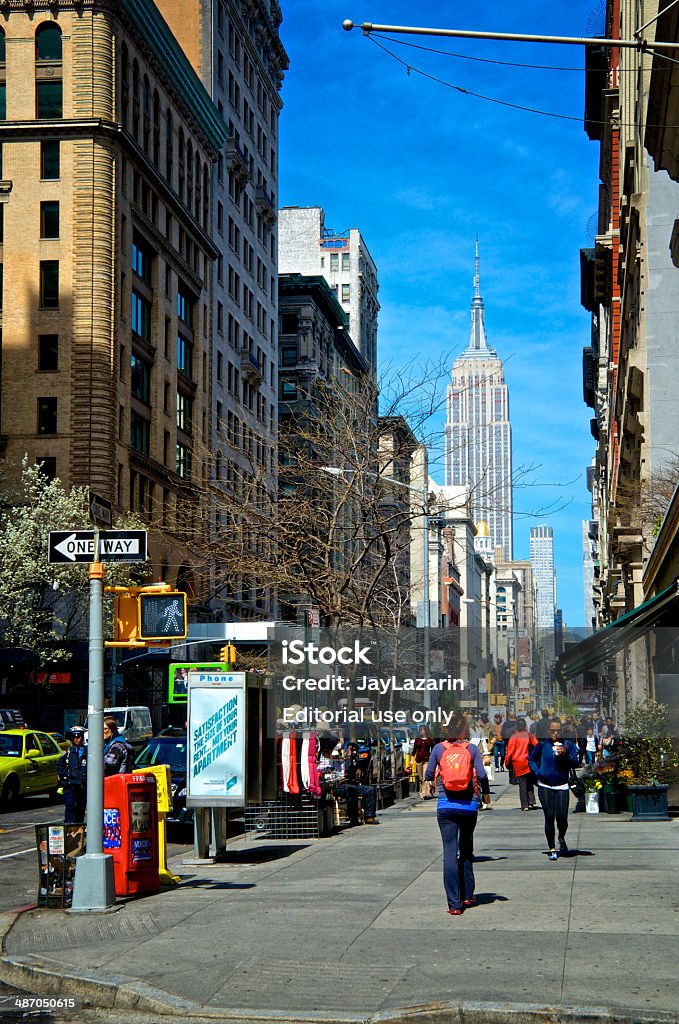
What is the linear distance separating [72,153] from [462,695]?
38.2 meters

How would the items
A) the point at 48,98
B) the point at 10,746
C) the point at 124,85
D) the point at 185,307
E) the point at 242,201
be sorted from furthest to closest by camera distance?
the point at 242,201
the point at 185,307
the point at 124,85
the point at 48,98
the point at 10,746

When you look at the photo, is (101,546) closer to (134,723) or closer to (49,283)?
(134,723)

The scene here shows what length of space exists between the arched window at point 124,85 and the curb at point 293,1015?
173 ft

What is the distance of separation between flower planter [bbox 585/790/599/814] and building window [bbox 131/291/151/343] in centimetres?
4000

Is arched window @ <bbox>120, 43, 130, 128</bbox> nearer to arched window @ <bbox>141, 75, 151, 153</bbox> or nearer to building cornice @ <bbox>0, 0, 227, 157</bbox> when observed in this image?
building cornice @ <bbox>0, 0, 227, 157</bbox>

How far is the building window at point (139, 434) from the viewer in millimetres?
59062

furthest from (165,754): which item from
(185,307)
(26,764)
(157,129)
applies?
(185,307)

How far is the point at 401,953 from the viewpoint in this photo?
10.3 meters

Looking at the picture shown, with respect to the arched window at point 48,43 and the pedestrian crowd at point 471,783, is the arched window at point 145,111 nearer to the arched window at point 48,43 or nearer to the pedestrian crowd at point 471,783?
the arched window at point 48,43

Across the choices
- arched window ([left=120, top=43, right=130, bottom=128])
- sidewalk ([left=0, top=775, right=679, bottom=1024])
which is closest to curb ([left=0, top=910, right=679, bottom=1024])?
sidewalk ([left=0, top=775, right=679, bottom=1024])

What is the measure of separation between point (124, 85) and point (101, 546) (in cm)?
4917

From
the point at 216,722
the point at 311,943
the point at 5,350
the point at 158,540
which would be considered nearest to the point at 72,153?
the point at 5,350

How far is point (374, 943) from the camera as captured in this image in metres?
10.8

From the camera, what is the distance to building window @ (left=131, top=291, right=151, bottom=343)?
196 feet
